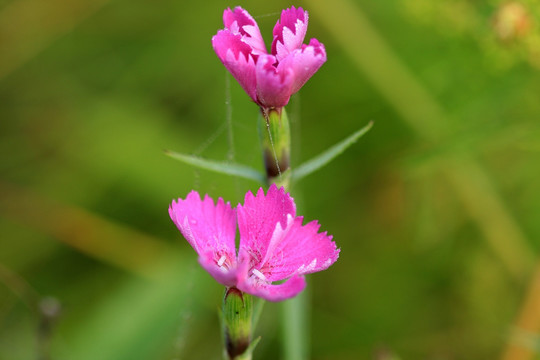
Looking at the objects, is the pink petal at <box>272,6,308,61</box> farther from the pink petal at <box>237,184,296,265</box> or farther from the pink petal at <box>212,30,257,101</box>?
the pink petal at <box>237,184,296,265</box>

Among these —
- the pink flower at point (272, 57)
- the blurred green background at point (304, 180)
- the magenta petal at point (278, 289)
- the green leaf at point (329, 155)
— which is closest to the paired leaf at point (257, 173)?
the green leaf at point (329, 155)

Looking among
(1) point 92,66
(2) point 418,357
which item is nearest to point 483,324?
(2) point 418,357

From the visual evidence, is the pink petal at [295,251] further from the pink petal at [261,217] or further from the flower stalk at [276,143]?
the flower stalk at [276,143]

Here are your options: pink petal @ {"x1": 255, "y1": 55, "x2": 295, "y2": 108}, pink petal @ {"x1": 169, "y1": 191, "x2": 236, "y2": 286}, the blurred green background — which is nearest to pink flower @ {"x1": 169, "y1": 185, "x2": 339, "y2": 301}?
pink petal @ {"x1": 169, "y1": 191, "x2": 236, "y2": 286}

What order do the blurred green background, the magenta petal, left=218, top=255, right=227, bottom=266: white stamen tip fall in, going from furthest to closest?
the blurred green background < left=218, top=255, right=227, bottom=266: white stamen tip < the magenta petal

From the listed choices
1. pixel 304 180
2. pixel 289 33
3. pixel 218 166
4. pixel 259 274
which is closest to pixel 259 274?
pixel 259 274

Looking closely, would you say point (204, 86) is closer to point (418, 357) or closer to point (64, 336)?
point (64, 336)
